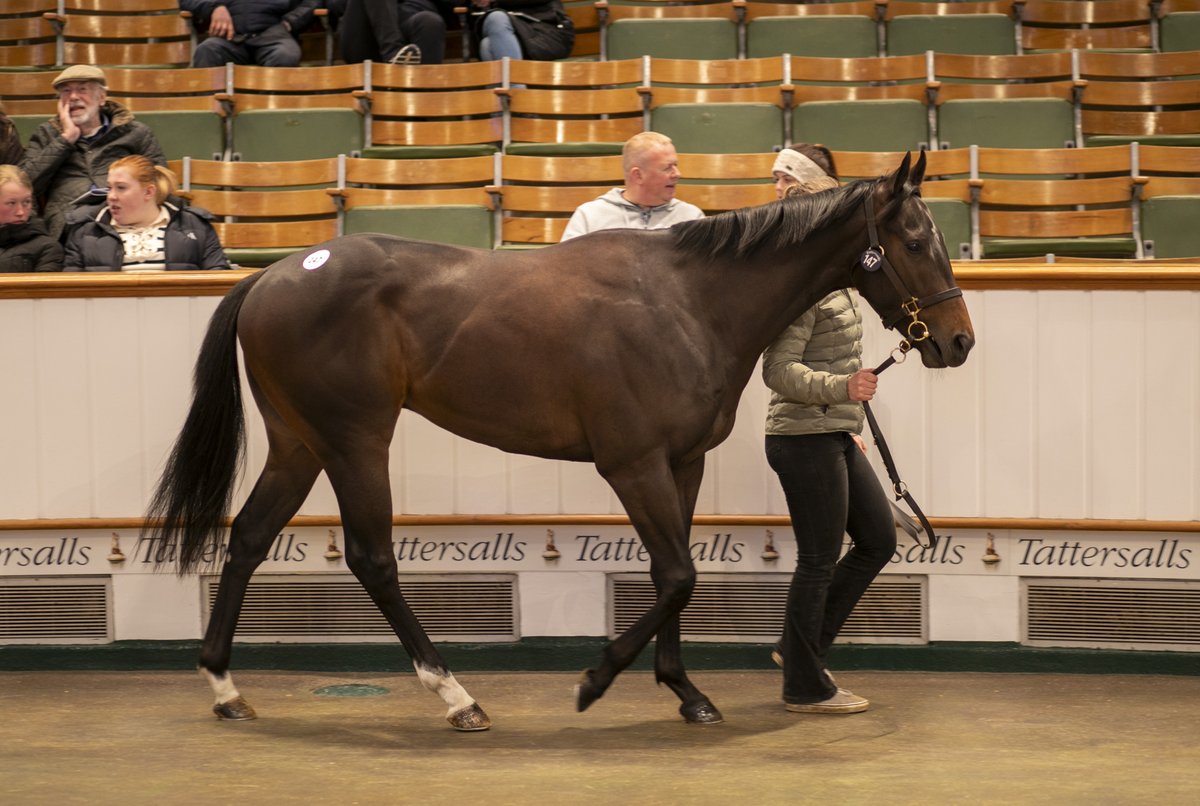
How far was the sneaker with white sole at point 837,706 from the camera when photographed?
4414 millimetres

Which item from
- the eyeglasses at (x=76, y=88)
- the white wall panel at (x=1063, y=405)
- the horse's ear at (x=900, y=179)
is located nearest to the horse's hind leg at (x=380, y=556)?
the horse's ear at (x=900, y=179)

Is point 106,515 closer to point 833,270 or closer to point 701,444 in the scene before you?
point 701,444

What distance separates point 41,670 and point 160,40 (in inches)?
242

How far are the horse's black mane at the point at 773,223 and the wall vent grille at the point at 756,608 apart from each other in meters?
1.37

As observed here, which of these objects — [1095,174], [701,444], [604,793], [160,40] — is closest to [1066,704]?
[701,444]

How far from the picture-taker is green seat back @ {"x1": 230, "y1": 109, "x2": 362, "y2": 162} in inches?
336

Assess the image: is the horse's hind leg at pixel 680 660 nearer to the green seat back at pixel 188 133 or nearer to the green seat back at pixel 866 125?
the green seat back at pixel 866 125

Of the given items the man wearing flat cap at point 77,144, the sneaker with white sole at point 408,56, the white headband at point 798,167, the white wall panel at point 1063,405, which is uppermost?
the sneaker with white sole at point 408,56

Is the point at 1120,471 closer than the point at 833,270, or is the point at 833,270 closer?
the point at 833,270

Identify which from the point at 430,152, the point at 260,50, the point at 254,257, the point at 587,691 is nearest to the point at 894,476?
the point at 587,691

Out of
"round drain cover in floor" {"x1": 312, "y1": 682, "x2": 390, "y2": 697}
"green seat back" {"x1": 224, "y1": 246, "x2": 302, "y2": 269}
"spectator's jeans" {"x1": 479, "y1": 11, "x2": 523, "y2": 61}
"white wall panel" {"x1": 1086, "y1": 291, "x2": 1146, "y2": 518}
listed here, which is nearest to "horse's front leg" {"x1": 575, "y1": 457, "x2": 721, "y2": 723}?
"round drain cover in floor" {"x1": 312, "y1": 682, "x2": 390, "y2": 697}

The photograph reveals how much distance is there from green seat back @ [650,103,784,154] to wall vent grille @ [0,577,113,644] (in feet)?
14.7

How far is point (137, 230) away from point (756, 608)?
2.83 metres

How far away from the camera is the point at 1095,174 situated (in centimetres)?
779
